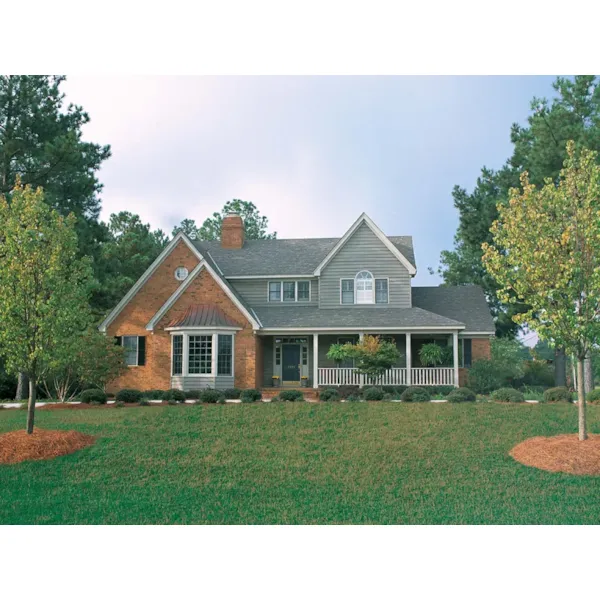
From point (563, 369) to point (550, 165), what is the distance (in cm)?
884

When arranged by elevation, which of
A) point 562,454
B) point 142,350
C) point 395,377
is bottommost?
point 562,454

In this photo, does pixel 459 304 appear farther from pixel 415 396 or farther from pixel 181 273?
pixel 181 273

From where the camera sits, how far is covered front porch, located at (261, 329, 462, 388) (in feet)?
74.1

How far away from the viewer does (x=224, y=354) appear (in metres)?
22.4

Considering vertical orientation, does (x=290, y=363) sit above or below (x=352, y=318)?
below

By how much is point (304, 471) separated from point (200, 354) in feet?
34.1

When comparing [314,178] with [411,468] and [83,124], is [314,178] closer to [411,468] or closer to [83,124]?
[411,468]

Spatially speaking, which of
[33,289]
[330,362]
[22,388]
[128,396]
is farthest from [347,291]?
[33,289]

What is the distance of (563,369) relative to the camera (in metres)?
27.6

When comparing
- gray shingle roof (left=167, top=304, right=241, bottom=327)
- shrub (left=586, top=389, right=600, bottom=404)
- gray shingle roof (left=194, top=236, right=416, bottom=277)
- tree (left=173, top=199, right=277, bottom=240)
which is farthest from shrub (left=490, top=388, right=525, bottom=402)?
tree (left=173, top=199, right=277, bottom=240)

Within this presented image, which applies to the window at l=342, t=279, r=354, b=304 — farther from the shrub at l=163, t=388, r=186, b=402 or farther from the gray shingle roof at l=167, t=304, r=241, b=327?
the shrub at l=163, t=388, r=186, b=402

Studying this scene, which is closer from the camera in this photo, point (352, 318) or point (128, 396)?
point (128, 396)

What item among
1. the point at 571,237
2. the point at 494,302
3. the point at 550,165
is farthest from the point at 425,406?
the point at 494,302

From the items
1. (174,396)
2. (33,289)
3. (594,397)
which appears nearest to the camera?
(33,289)
